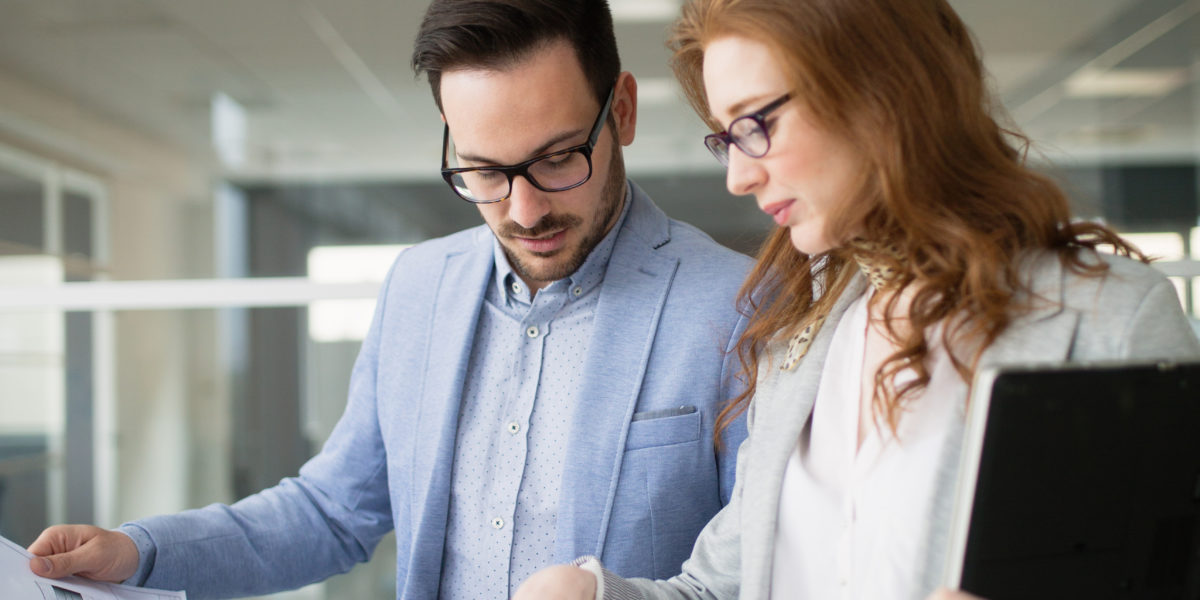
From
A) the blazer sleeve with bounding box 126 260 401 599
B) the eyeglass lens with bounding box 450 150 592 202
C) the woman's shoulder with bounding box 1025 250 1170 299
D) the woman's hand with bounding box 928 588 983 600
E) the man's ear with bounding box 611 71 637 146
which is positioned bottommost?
the blazer sleeve with bounding box 126 260 401 599

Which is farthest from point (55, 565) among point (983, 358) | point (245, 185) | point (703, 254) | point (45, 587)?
point (245, 185)

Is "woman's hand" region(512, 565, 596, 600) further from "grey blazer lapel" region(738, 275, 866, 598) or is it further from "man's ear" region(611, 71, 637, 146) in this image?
"man's ear" region(611, 71, 637, 146)

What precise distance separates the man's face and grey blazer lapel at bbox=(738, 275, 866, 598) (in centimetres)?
32

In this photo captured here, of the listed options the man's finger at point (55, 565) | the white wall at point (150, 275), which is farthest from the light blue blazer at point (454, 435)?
the white wall at point (150, 275)

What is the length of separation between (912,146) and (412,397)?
752mm

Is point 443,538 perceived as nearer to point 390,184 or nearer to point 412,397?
point 412,397

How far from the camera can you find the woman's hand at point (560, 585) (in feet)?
2.82

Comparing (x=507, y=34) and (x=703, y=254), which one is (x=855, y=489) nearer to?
(x=703, y=254)

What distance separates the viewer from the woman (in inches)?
30.1

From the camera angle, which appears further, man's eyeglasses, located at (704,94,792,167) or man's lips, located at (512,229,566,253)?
man's lips, located at (512,229,566,253)

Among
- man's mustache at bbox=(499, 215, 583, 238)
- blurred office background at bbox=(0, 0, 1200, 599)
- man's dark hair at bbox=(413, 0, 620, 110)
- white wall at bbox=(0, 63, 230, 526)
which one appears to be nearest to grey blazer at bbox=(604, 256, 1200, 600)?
man's mustache at bbox=(499, 215, 583, 238)

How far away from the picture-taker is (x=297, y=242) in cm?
454

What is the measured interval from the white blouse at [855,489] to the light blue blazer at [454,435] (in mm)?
198

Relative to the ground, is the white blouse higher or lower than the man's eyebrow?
lower
